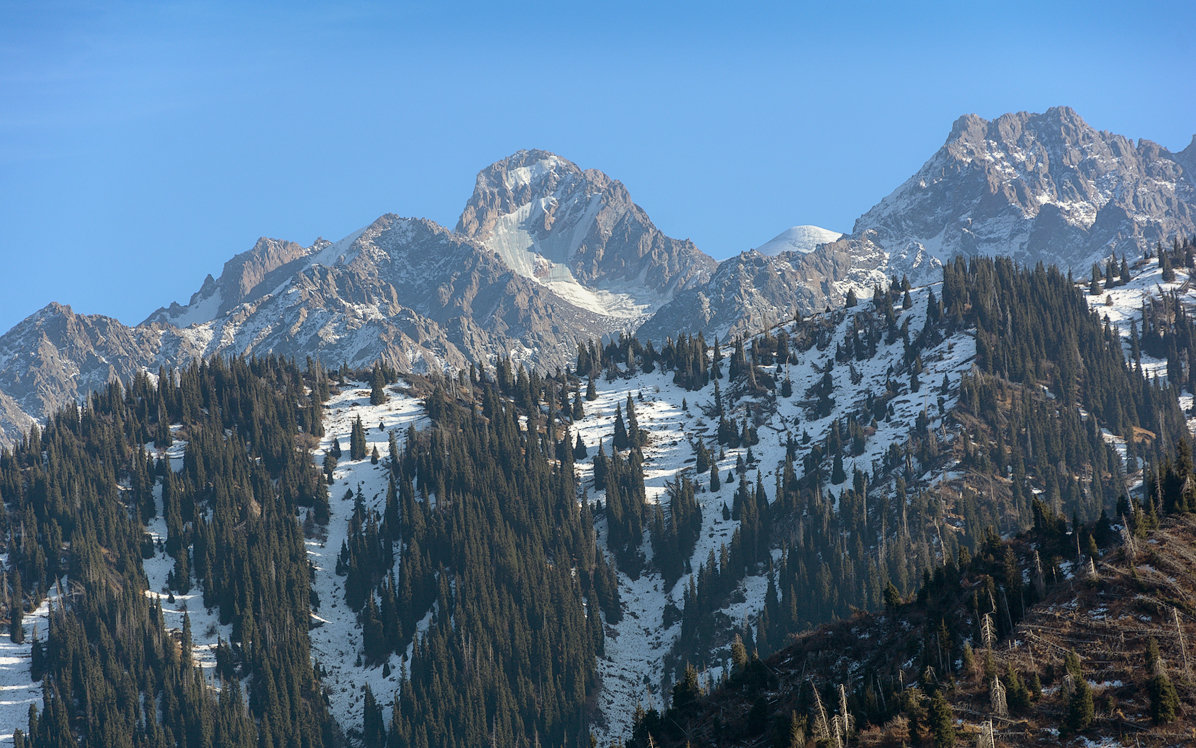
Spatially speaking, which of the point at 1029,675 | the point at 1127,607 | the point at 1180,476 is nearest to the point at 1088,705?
the point at 1029,675

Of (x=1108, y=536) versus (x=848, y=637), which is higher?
(x=1108, y=536)

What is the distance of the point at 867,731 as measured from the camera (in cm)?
9862

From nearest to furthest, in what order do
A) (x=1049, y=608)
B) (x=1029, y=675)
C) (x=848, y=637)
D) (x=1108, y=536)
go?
1. (x=1029, y=675)
2. (x=1049, y=608)
3. (x=1108, y=536)
4. (x=848, y=637)

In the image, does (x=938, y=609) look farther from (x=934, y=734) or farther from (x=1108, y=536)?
(x=934, y=734)

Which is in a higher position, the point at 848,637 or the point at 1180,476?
the point at 1180,476

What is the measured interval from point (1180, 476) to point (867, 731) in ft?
169

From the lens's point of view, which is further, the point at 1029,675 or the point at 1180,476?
the point at 1180,476

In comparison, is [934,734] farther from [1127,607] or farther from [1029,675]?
[1127,607]

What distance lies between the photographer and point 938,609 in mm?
124500

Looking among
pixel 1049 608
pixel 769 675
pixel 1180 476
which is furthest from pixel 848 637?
pixel 1180 476

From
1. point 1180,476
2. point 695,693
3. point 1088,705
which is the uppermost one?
point 1180,476

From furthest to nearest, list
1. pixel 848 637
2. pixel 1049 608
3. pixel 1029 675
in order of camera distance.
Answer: pixel 848 637 → pixel 1049 608 → pixel 1029 675

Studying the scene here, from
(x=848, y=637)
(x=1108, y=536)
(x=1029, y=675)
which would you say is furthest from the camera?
(x=848, y=637)

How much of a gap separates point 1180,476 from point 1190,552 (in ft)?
75.8
